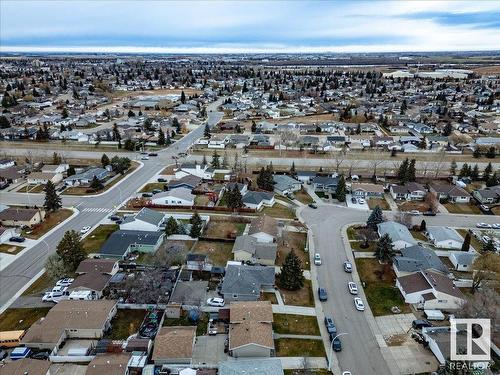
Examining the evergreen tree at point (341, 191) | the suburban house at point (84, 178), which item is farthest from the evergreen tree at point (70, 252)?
the evergreen tree at point (341, 191)

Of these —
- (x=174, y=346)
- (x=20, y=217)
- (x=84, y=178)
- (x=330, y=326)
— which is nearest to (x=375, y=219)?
(x=330, y=326)

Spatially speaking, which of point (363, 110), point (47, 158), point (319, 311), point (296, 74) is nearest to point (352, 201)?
point (319, 311)

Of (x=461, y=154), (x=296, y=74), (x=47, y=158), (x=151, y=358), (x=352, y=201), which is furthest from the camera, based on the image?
(x=296, y=74)

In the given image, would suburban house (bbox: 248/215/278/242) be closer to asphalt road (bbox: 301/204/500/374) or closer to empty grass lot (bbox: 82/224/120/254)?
asphalt road (bbox: 301/204/500/374)

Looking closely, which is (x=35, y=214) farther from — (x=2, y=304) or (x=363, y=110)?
(x=363, y=110)

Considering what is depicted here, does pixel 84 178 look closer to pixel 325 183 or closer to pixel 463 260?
pixel 325 183

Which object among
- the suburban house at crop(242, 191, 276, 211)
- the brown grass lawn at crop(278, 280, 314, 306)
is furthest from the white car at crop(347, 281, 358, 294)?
the suburban house at crop(242, 191, 276, 211)
